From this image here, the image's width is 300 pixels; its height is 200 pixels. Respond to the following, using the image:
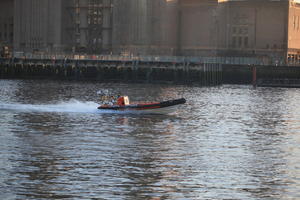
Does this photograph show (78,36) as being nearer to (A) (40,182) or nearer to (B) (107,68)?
(B) (107,68)

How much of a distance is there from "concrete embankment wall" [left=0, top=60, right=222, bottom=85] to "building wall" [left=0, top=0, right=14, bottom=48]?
111 ft

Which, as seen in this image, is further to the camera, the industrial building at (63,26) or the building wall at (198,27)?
the industrial building at (63,26)

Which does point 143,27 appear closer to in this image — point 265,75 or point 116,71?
point 116,71

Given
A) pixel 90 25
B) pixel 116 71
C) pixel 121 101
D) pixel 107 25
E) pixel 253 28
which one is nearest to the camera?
pixel 121 101

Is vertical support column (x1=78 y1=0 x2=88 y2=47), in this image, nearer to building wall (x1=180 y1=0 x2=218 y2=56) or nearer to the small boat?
building wall (x1=180 y1=0 x2=218 y2=56)

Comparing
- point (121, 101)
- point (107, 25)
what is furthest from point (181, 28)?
point (121, 101)

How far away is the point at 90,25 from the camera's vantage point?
159 metres

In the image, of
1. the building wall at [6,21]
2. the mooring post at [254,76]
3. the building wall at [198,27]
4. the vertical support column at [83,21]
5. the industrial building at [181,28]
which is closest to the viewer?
the mooring post at [254,76]

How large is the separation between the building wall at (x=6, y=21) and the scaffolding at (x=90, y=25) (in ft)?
55.2

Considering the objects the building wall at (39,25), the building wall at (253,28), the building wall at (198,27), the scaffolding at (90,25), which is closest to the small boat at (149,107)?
the building wall at (198,27)

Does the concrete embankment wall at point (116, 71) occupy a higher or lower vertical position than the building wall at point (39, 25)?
lower

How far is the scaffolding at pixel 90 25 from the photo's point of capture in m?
157

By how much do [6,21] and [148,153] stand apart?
130839 millimetres

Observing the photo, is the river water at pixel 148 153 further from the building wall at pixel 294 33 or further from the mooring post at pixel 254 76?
the building wall at pixel 294 33
